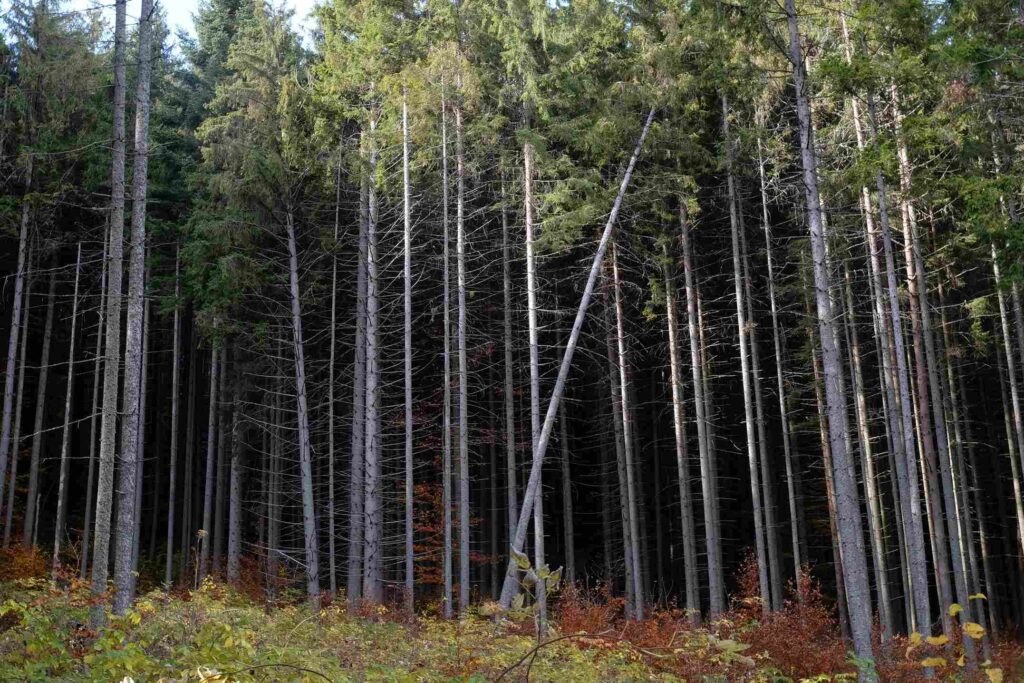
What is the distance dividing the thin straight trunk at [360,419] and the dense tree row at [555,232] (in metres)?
0.12

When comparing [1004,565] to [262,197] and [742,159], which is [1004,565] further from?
[262,197]

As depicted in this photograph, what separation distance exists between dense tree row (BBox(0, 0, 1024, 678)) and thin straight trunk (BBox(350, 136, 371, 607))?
117 millimetres

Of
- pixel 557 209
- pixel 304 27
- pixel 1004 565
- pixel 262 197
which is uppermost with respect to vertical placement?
pixel 304 27

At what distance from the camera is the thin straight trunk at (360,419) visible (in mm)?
16547

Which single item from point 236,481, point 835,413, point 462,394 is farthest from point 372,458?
point 835,413

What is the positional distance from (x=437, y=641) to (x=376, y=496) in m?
4.79

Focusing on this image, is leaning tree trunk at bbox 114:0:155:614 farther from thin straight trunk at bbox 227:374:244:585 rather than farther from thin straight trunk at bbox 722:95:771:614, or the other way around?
thin straight trunk at bbox 722:95:771:614

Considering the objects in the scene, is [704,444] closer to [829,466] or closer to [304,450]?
[829,466]

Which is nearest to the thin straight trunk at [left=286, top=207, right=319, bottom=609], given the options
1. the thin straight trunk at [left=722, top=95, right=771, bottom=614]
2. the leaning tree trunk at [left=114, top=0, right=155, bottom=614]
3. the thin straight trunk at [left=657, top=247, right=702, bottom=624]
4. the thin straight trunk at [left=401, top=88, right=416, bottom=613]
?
the thin straight trunk at [left=401, top=88, right=416, bottom=613]

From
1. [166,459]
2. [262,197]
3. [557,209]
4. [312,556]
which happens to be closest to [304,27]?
[262,197]

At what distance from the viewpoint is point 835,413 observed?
10086 mm

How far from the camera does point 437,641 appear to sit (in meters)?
12.0

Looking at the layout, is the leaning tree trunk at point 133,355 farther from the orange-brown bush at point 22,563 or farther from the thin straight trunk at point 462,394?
the orange-brown bush at point 22,563

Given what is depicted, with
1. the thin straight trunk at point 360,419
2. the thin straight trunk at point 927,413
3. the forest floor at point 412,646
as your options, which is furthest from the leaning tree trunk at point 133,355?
the thin straight trunk at point 927,413
